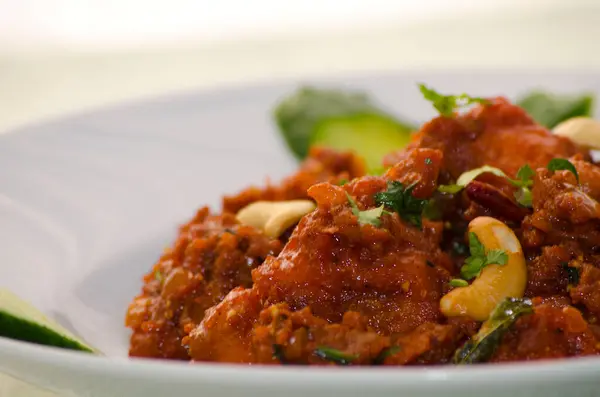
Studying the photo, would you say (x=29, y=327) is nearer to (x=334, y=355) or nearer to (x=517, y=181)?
(x=334, y=355)

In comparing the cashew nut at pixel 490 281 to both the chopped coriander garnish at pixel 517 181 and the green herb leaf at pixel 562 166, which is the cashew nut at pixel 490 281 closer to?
the chopped coriander garnish at pixel 517 181

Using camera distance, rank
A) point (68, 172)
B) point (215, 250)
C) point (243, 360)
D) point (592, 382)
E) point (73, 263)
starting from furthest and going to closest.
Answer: point (68, 172), point (73, 263), point (215, 250), point (243, 360), point (592, 382)

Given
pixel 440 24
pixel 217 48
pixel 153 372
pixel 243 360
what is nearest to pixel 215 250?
pixel 243 360

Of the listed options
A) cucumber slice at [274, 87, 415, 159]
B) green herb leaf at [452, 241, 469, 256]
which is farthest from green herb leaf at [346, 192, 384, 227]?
cucumber slice at [274, 87, 415, 159]

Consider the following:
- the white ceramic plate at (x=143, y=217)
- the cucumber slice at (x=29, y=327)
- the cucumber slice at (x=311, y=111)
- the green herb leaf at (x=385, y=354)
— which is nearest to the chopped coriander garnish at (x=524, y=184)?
the green herb leaf at (x=385, y=354)

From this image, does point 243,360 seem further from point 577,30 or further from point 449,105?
point 577,30

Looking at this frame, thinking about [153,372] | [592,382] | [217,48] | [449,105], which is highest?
[217,48]

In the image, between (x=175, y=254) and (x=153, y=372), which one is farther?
(x=175, y=254)

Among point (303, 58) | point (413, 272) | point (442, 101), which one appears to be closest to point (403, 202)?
point (413, 272)
